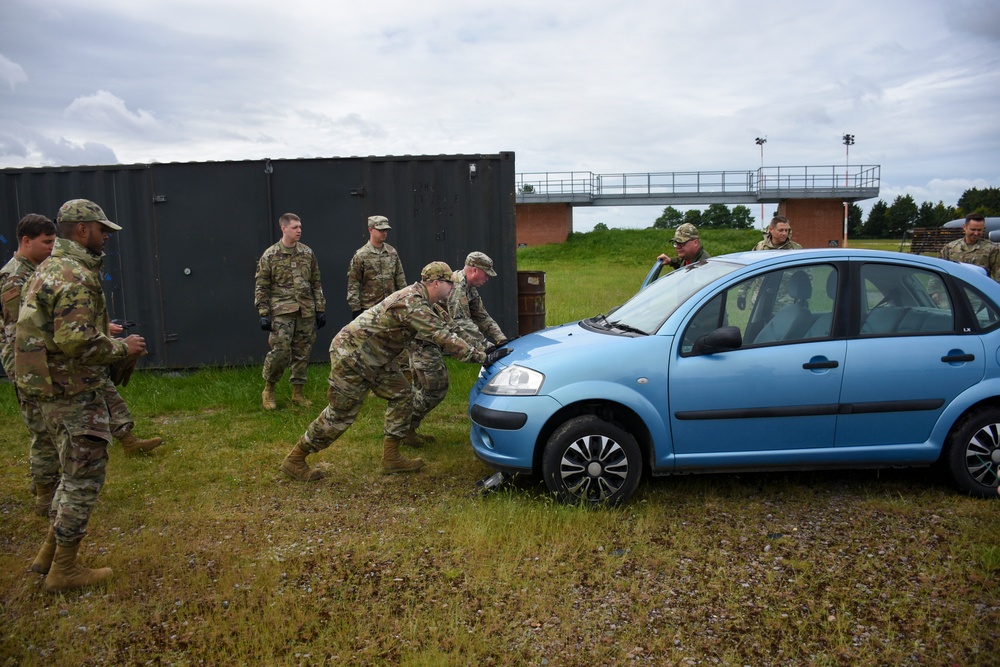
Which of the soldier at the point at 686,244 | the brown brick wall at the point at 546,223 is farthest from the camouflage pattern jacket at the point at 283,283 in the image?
the brown brick wall at the point at 546,223

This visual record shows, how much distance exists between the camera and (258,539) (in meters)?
4.48

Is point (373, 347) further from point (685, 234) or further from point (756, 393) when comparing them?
point (685, 234)

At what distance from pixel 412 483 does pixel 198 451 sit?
217cm

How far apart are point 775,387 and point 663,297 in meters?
1.05

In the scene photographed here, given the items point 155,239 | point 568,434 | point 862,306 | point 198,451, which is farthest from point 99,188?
point 862,306

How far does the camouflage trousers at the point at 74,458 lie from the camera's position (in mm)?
3887

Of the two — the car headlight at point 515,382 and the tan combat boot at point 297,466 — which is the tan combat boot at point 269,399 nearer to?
the tan combat boot at point 297,466

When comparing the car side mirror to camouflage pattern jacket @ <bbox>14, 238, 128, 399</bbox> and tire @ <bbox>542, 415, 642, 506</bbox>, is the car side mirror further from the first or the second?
camouflage pattern jacket @ <bbox>14, 238, 128, 399</bbox>

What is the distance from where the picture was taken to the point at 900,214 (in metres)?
60.4

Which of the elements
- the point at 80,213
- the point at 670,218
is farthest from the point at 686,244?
the point at 670,218

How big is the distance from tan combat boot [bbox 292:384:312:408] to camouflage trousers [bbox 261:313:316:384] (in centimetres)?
7

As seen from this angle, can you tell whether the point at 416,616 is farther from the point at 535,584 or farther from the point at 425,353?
the point at 425,353

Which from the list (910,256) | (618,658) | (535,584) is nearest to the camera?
(618,658)

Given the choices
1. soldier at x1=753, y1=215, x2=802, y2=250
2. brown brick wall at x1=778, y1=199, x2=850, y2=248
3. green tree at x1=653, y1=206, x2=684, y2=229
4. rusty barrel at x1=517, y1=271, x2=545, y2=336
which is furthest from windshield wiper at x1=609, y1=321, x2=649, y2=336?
green tree at x1=653, y1=206, x2=684, y2=229
